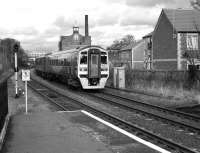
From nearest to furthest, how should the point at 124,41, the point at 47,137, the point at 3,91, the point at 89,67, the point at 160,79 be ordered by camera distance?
the point at 47,137
the point at 3,91
the point at 89,67
the point at 160,79
the point at 124,41

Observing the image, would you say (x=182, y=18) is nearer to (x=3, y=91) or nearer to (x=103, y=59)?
(x=103, y=59)

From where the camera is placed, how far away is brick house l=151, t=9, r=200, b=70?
45031 millimetres

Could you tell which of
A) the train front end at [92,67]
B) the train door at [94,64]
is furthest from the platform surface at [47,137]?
the train door at [94,64]

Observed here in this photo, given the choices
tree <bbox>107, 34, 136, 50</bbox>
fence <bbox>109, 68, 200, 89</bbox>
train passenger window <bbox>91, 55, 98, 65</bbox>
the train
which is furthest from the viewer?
tree <bbox>107, 34, 136, 50</bbox>

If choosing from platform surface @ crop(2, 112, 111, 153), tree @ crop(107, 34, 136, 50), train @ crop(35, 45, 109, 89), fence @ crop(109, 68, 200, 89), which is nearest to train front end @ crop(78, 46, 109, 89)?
train @ crop(35, 45, 109, 89)

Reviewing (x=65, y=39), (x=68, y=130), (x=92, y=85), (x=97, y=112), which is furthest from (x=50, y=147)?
(x=65, y=39)

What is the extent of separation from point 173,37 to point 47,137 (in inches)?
1554

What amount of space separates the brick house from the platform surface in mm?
33567

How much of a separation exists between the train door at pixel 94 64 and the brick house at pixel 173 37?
2081 cm

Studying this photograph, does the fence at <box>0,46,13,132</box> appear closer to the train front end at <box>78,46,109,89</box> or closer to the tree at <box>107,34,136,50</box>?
the train front end at <box>78,46,109,89</box>

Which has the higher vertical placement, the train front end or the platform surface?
the train front end

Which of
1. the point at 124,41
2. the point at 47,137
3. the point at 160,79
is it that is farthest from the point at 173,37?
the point at 124,41

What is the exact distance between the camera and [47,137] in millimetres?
9375

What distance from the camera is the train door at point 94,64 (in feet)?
80.6
